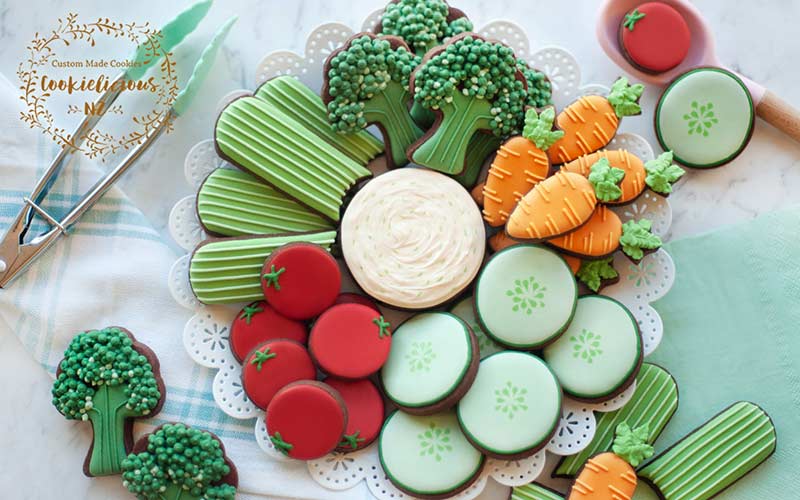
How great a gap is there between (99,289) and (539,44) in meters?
0.84

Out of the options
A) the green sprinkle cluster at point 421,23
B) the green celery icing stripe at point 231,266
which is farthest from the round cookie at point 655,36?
the green celery icing stripe at point 231,266

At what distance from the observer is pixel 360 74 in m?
1.21

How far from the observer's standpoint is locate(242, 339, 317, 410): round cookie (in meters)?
1.17

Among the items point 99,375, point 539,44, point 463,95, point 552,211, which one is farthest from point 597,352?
point 99,375

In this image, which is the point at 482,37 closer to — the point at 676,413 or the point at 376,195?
the point at 376,195

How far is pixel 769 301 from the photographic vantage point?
128 centimetres

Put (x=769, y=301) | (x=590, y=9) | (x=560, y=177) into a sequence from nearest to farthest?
(x=560, y=177) < (x=769, y=301) < (x=590, y=9)

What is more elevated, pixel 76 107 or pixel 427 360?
pixel 76 107

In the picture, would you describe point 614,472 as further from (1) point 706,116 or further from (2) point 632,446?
(1) point 706,116

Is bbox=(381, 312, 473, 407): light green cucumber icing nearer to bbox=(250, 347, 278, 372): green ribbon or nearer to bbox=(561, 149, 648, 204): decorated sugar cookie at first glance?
bbox=(250, 347, 278, 372): green ribbon

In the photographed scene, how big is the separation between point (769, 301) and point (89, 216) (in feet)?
3.63

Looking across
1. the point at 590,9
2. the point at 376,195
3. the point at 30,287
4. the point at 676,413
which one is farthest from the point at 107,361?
the point at 590,9

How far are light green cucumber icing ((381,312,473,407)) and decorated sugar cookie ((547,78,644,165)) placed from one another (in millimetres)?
319

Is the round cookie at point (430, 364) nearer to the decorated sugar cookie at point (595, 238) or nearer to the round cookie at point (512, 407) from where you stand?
the round cookie at point (512, 407)
